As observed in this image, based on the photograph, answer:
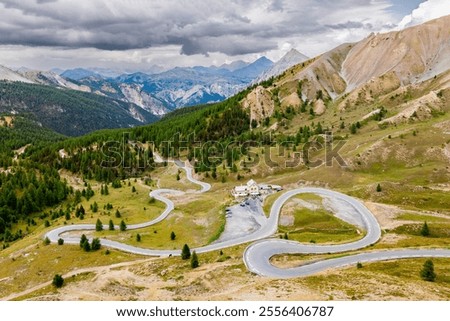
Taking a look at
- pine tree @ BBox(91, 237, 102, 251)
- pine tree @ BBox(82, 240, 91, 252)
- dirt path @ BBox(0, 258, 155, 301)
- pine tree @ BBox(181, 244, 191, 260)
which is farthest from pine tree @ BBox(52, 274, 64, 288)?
pine tree @ BBox(181, 244, 191, 260)

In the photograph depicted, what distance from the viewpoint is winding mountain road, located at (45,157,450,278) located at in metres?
86.2

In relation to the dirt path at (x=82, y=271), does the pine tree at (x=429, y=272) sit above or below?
above

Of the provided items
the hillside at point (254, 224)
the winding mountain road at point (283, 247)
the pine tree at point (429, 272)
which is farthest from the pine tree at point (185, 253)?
the pine tree at point (429, 272)

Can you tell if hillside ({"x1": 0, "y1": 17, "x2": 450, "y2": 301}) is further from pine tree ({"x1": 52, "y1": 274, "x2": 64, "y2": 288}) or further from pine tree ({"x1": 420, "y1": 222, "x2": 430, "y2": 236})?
pine tree ({"x1": 52, "y1": 274, "x2": 64, "y2": 288})

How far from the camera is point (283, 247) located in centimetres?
10062

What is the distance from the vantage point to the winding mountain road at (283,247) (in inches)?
3396

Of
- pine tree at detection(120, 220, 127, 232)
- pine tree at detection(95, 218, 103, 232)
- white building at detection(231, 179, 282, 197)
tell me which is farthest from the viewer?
white building at detection(231, 179, 282, 197)

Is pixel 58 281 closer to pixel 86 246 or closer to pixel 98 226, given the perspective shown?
pixel 86 246

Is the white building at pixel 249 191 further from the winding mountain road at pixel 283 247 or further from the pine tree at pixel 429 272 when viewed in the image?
the pine tree at pixel 429 272

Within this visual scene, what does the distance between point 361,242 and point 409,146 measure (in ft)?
301

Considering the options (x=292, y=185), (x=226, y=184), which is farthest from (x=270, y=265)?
(x=226, y=184)

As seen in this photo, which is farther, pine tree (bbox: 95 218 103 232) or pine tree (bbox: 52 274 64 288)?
pine tree (bbox: 95 218 103 232)

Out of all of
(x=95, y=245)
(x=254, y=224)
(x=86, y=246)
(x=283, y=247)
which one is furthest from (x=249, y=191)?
(x=86, y=246)

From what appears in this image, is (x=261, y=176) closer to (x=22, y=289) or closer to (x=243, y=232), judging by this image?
(x=243, y=232)
